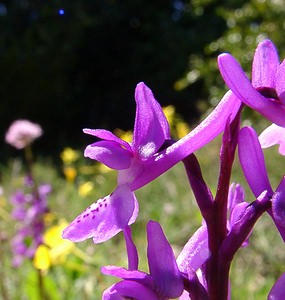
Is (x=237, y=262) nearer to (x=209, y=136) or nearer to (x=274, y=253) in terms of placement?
(x=274, y=253)

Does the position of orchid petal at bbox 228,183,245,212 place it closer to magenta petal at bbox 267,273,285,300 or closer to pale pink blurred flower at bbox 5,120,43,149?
magenta petal at bbox 267,273,285,300

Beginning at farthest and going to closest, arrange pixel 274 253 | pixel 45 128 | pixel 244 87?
1. pixel 45 128
2. pixel 274 253
3. pixel 244 87

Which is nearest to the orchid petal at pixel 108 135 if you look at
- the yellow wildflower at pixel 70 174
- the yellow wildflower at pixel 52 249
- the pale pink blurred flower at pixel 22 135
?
the yellow wildflower at pixel 52 249

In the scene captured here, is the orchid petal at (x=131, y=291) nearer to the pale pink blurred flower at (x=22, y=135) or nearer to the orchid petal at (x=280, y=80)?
the orchid petal at (x=280, y=80)

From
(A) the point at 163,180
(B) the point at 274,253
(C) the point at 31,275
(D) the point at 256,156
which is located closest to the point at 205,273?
(D) the point at 256,156

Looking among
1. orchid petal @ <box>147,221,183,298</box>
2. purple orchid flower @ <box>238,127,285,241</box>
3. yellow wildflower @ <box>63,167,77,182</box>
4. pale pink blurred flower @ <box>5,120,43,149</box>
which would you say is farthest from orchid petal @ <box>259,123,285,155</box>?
yellow wildflower @ <box>63,167,77,182</box>
